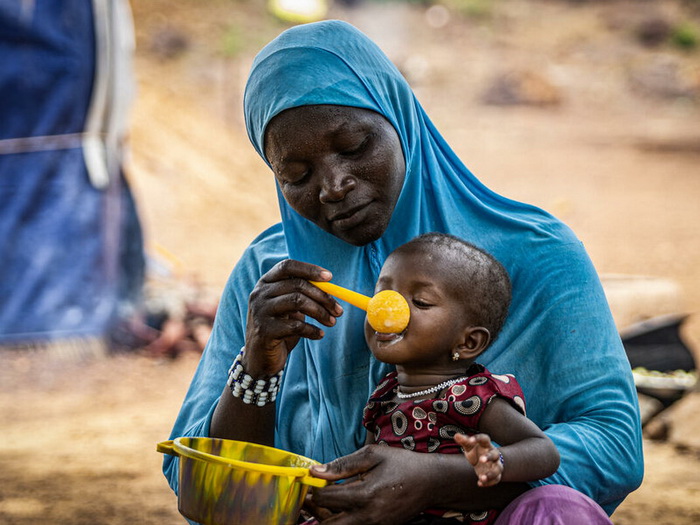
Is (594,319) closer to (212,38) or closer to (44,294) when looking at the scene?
(44,294)

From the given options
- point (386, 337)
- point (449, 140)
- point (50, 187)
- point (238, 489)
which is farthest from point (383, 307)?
point (449, 140)

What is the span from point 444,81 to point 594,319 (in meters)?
16.9

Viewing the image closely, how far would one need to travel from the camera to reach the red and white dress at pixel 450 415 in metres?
1.98

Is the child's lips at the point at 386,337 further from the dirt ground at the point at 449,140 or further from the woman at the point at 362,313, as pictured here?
the dirt ground at the point at 449,140

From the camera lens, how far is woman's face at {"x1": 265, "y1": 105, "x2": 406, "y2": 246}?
2135 millimetres

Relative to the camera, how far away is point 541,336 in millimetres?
2236

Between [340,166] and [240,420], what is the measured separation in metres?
0.64

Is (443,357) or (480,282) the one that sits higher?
(480,282)

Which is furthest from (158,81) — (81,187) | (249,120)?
(249,120)

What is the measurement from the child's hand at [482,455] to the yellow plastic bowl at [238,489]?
0.29m

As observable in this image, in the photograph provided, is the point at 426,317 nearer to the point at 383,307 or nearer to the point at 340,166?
the point at 383,307

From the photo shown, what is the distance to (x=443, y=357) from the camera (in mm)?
2131

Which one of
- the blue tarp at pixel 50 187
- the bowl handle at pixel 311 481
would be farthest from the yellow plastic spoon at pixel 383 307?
the blue tarp at pixel 50 187

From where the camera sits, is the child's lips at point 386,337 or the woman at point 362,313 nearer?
the woman at point 362,313
